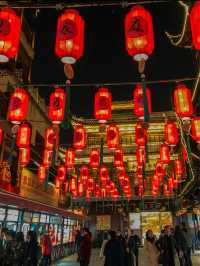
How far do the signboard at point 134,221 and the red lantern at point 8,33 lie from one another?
33.6 metres

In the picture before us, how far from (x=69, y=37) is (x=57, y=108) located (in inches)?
156

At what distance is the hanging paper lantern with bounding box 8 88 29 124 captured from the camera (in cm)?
1057

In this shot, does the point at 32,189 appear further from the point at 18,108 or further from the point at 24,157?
the point at 18,108

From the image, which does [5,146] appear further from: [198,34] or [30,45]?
[198,34]

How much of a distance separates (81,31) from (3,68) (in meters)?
11.8

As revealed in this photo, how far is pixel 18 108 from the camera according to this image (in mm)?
10789

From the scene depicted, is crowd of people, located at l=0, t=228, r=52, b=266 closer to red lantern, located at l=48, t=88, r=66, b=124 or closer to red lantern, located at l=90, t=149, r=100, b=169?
red lantern, located at l=48, t=88, r=66, b=124

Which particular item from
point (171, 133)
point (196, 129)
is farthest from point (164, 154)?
point (196, 129)

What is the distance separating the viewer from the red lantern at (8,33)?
733 centimetres

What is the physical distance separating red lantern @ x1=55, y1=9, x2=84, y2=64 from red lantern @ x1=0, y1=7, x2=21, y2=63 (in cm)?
120

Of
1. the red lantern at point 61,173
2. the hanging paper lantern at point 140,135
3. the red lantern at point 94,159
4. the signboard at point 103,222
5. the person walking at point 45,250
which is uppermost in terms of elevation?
the hanging paper lantern at point 140,135

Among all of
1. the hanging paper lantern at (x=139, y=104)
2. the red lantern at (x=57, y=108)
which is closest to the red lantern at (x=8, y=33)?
the red lantern at (x=57, y=108)

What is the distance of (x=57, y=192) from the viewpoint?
2906cm

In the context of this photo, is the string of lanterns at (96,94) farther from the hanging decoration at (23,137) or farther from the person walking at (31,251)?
the person walking at (31,251)
